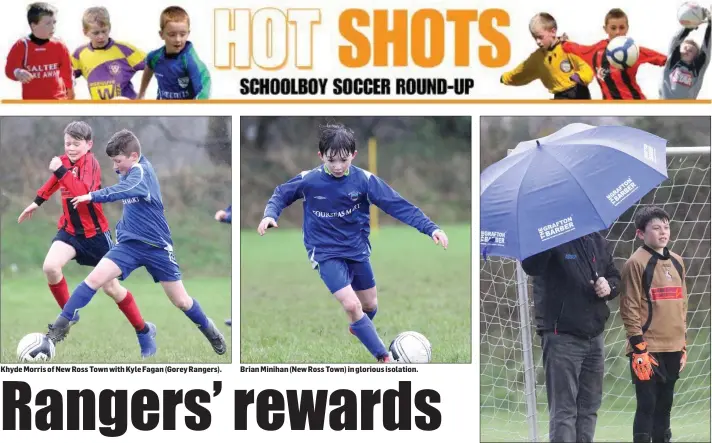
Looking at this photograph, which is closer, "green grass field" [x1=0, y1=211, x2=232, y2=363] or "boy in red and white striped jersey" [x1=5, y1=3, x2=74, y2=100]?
"boy in red and white striped jersey" [x1=5, y1=3, x2=74, y2=100]

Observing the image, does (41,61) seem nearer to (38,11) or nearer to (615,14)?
(38,11)

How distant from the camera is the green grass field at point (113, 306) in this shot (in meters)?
7.44

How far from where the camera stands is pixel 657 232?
6598mm

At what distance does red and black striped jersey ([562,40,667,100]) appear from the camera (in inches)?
273

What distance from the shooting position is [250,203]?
35.3ft

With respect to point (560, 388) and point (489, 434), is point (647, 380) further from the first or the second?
point (489, 434)

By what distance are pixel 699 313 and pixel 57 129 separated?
500cm

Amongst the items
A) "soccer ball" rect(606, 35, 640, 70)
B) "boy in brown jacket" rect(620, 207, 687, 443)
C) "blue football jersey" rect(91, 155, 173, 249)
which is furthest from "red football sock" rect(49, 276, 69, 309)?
"soccer ball" rect(606, 35, 640, 70)

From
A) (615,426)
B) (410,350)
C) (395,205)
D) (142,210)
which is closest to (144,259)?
(142,210)

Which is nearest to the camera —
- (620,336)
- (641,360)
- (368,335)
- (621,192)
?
(621,192)

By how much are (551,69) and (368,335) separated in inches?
86.2

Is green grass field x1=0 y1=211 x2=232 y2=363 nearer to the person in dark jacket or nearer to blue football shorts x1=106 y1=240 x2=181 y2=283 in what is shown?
blue football shorts x1=106 y1=240 x2=181 y2=283

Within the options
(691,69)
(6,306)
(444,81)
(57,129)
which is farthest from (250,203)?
(691,69)

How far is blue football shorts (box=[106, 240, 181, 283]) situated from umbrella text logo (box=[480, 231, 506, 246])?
6.99 feet
